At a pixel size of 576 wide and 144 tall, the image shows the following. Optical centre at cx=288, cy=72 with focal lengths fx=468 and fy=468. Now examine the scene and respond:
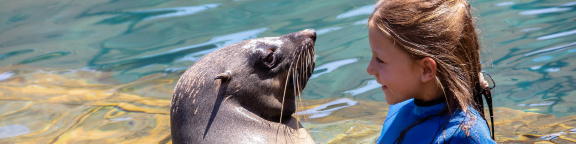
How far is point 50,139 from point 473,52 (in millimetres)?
4142

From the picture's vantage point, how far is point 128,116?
17.4 ft

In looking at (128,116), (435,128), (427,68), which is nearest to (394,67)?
(427,68)

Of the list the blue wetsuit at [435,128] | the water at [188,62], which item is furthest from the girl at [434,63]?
the water at [188,62]

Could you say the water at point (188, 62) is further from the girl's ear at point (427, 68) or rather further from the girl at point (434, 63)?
the girl's ear at point (427, 68)

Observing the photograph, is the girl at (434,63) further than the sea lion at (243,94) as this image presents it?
No

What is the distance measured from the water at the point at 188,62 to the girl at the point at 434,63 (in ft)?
1.29

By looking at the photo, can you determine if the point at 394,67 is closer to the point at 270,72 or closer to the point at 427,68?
the point at 427,68

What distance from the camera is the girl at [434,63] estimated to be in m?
2.56

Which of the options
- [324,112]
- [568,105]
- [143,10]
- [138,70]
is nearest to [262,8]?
[143,10]

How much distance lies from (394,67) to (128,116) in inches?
140

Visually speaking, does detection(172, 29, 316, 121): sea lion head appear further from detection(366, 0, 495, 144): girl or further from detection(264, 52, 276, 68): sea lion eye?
detection(366, 0, 495, 144): girl

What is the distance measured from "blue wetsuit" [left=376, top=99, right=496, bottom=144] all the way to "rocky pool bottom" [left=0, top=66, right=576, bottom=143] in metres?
1.15

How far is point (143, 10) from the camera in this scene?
9008 millimetres

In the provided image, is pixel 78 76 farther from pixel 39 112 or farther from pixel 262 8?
pixel 262 8
